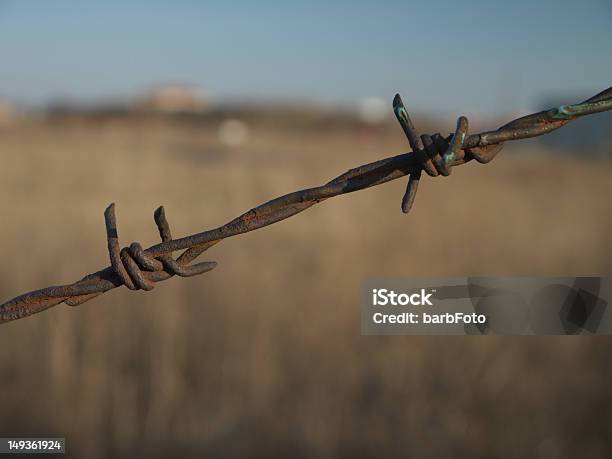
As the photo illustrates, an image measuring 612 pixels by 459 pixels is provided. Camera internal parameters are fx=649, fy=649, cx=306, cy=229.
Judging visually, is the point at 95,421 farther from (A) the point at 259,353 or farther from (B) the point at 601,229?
(B) the point at 601,229

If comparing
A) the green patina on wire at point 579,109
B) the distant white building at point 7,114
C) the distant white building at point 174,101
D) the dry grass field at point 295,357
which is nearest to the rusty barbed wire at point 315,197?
the green patina on wire at point 579,109

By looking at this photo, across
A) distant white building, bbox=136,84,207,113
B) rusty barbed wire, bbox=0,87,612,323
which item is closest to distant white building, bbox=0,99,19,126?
distant white building, bbox=136,84,207,113

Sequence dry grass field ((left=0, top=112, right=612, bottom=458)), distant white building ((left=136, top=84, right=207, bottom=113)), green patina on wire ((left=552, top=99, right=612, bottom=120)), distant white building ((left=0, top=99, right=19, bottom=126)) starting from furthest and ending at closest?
distant white building ((left=0, top=99, right=19, bottom=126)) → distant white building ((left=136, top=84, right=207, bottom=113)) → dry grass field ((left=0, top=112, right=612, bottom=458)) → green patina on wire ((left=552, top=99, right=612, bottom=120))

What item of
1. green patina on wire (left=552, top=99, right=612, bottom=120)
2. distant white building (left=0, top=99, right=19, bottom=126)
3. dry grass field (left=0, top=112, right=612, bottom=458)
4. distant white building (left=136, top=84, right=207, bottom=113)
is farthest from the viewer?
distant white building (left=0, top=99, right=19, bottom=126)

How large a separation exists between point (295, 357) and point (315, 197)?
201cm

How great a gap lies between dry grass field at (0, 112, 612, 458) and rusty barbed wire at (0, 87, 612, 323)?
164cm

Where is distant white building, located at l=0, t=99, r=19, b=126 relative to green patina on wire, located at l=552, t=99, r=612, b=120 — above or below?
above

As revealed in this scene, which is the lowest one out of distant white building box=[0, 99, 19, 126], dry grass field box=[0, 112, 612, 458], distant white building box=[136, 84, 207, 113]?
dry grass field box=[0, 112, 612, 458]

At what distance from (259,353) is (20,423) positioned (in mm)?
911

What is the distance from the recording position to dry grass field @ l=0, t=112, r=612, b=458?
229cm

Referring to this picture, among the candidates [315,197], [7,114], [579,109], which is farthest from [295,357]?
[7,114]

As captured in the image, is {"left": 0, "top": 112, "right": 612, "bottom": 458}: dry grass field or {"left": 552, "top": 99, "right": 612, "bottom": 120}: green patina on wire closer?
{"left": 552, "top": 99, "right": 612, "bottom": 120}: green patina on wire

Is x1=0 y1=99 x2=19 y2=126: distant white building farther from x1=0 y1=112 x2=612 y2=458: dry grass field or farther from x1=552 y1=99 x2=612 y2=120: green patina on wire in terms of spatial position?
x1=552 y1=99 x2=612 y2=120: green patina on wire

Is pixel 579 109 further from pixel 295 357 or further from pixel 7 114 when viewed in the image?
pixel 7 114
